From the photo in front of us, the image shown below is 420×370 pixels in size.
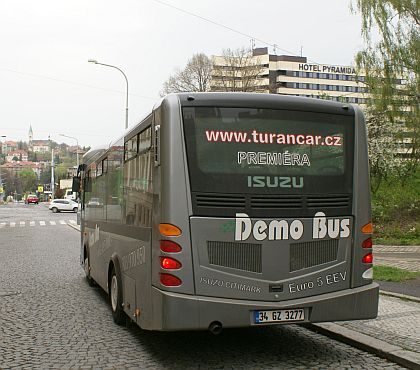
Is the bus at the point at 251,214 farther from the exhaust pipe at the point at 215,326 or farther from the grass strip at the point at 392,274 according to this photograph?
the grass strip at the point at 392,274

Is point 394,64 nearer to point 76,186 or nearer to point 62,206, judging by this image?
point 76,186

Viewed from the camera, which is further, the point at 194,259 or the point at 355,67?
the point at 355,67

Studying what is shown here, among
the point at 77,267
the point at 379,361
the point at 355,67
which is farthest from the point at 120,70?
the point at 379,361

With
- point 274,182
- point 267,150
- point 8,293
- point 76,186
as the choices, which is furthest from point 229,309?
point 76,186

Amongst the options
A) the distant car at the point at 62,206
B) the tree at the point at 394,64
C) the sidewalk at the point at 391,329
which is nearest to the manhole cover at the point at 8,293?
the sidewalk at the point at 391,329

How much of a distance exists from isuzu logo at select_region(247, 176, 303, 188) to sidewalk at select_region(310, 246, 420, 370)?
1.93 metres

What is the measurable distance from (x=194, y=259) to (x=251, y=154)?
3.89 ft

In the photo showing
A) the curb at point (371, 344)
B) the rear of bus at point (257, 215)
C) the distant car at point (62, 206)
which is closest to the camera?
the rear of bus at point (257, 215)

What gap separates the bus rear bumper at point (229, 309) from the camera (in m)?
5.45

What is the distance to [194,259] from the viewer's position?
5543 mm

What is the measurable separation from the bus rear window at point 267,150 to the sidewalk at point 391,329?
1.70 meters

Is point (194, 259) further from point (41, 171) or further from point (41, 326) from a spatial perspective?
point (41, 171)

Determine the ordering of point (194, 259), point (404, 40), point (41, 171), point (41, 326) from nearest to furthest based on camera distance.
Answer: point (194, 259) → point (41, 326) → point (404, 40) → point (41, 171)

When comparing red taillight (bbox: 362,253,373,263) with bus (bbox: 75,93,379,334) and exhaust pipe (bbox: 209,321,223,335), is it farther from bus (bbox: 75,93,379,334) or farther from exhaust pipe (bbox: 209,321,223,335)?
exhaust pipe (bbox: 209,321,223,335)
